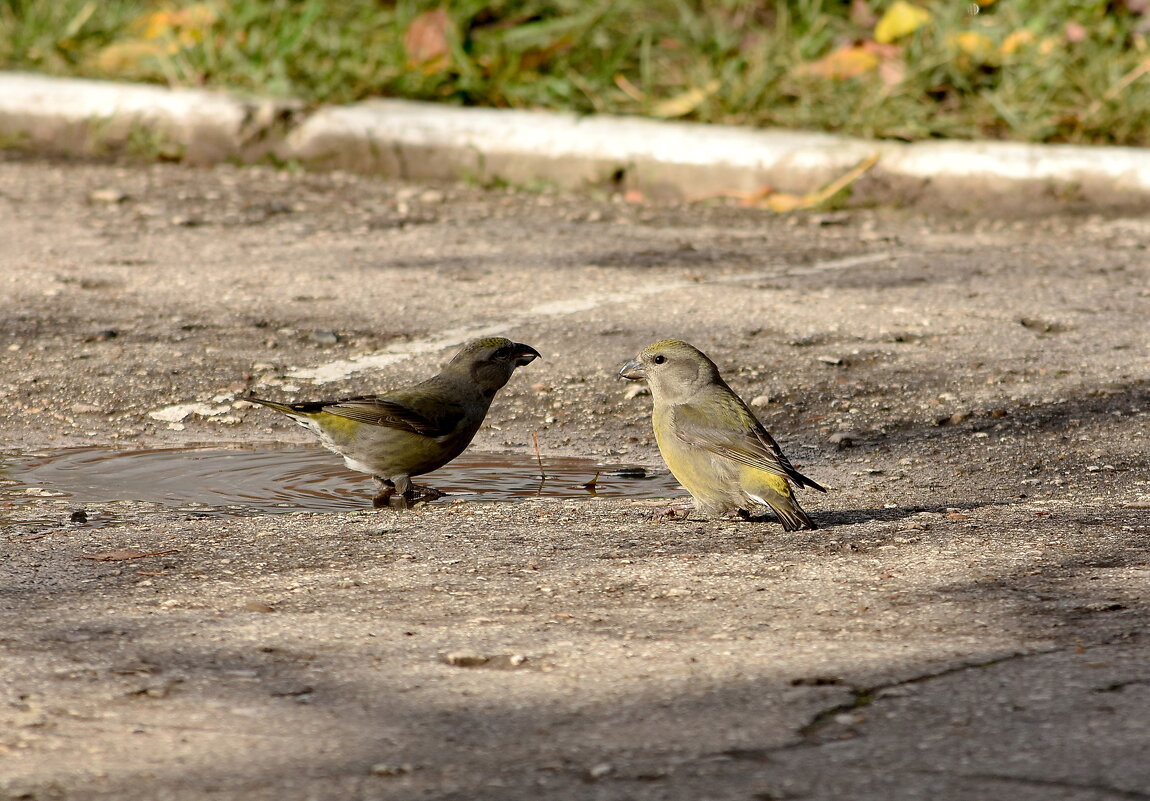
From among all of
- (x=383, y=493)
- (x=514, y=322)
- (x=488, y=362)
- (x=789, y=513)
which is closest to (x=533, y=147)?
(x=514, y=322)

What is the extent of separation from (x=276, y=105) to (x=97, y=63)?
1.83 metres

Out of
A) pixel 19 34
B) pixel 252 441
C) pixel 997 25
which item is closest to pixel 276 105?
pixel 19 34

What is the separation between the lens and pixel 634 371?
552 cm

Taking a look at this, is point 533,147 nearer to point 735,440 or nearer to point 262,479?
point 262,479

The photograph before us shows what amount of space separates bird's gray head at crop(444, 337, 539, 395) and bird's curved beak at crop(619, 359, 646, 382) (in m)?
0.46

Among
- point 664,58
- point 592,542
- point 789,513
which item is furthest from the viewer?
point 664,58

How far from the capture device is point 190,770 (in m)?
2.84

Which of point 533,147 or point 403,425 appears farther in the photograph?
point 533,147

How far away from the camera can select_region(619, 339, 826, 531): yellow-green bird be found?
4.70 m

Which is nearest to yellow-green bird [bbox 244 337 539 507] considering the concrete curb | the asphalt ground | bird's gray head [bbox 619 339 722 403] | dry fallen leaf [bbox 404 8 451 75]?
the asphalt ground

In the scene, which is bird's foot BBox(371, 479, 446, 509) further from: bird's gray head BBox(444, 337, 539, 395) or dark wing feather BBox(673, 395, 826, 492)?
dark wing feather BBox(673, 395, 826, 492)

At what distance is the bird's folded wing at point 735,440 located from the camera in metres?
4.70

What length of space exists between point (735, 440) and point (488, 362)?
3.94ft

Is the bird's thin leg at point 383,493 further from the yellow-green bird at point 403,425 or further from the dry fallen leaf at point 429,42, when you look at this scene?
the dry fallen leaf at point 429,42
